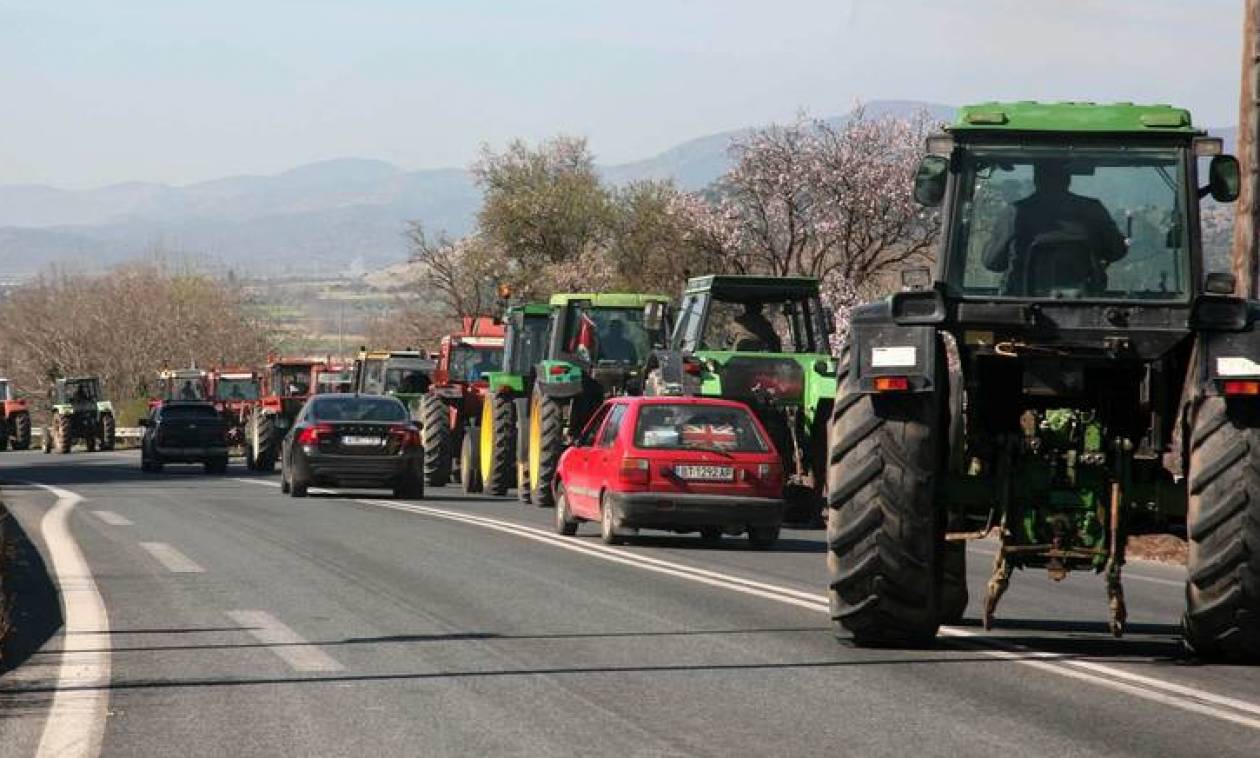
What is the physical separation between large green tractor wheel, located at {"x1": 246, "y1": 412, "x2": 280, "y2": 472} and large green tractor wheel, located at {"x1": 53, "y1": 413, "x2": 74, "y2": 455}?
75.4 feet

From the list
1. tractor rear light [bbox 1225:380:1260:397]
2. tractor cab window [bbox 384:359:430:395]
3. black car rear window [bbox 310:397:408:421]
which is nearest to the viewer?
tractor rear light [bbox 1225:380:1260:397]

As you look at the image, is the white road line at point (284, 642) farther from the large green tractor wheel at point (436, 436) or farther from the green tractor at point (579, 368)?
the large green tractor wheel at point (436, 436)

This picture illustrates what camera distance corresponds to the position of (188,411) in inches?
1777

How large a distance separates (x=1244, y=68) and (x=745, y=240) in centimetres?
3345

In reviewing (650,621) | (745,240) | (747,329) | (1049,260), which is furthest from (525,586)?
(745,240)

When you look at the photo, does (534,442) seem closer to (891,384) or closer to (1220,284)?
(891,384)

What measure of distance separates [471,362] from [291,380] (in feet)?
38.1

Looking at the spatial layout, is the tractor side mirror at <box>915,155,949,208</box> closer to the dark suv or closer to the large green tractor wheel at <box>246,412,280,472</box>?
the dark suv

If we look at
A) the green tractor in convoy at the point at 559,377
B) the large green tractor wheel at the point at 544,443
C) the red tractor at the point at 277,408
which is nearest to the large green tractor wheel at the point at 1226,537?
the green tractor in convoy at the point at 559,377

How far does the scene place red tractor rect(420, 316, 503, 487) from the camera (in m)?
36.0

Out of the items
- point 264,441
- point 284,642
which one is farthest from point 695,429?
point 264,441

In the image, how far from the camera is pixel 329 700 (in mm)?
10492

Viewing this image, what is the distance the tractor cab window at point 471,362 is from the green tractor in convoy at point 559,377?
3974 millimetres

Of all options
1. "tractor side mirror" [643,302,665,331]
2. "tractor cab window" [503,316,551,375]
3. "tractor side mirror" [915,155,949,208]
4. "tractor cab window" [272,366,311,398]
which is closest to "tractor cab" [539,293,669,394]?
"tractor cab window" [503,316,551,375]
